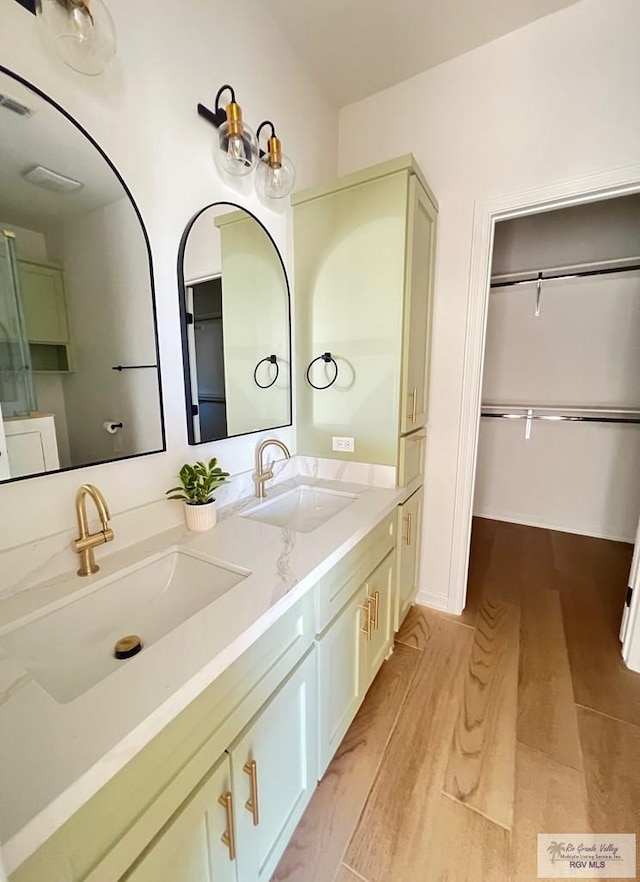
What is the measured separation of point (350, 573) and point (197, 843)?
0.68 metres

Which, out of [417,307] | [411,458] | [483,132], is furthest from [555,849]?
[483,132]

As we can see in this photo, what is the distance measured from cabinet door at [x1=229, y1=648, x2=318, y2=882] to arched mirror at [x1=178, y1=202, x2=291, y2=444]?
2.72 ft

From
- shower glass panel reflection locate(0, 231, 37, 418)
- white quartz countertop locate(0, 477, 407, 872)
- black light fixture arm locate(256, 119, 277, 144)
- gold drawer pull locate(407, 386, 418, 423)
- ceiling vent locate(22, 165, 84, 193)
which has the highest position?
black light fixture arm locate(256, 119, 277, 144)

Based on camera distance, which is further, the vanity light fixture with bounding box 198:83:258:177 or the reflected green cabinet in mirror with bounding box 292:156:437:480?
the reflected green cabinet in mirror with bounding box 292:156:437:480

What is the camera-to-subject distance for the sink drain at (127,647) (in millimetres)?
792

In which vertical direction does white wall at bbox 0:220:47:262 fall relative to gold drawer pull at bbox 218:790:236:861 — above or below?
above

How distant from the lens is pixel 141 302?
1.07 metres

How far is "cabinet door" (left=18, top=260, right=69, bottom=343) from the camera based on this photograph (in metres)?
0.83

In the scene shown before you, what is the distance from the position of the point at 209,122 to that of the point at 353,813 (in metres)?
2.32

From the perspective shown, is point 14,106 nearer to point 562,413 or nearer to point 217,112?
point 217,112

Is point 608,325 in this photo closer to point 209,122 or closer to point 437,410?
point 437,410

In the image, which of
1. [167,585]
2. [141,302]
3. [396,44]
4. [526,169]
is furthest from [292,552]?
[396,44]

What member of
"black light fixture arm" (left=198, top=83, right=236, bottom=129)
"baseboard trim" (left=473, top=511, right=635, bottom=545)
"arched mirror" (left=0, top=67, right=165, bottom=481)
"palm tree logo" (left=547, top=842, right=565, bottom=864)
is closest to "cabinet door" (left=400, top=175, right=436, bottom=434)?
"black light fixture arm" (left=198, top=83, right=236, bottom=129)

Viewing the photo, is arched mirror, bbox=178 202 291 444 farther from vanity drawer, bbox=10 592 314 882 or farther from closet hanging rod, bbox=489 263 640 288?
closet hanging rod, bbox=489 263 640 288
